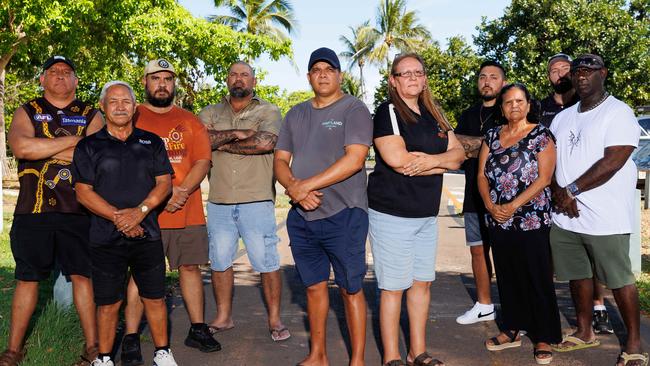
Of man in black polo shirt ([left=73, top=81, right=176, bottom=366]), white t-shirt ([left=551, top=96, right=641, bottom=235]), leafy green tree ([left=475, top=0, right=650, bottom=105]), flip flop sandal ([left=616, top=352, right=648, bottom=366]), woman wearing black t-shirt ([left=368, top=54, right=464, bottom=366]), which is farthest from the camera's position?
leafy green tree ([left=475, top=0, right=650, bottom=105])

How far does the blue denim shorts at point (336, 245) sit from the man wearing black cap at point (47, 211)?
4.86 ft

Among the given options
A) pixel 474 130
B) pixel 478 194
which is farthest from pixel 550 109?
pixel 478 194

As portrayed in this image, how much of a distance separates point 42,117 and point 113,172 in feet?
2.40

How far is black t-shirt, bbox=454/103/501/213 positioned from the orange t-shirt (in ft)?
7.02

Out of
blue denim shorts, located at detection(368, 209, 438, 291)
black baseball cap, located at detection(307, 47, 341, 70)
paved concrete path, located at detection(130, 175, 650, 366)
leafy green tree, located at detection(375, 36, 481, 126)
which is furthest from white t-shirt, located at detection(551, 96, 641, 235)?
leafy green tree, located at detection(375, 36, 481, 126)

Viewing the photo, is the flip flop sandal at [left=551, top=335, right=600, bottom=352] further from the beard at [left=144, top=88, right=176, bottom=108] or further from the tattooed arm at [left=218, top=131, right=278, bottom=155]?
the beard at [left=144, top=88, right=176, bottom=108]

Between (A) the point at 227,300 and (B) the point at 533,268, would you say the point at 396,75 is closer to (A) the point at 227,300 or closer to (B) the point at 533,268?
(B) the point at 533,268

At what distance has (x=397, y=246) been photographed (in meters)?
4.21

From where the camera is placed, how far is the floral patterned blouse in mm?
4516

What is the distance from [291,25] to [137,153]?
36.0 meters

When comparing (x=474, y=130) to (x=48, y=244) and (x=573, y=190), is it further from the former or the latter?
(x=48, y=244)

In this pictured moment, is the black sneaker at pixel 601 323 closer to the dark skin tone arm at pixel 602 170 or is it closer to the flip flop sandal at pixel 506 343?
the flip flop sandal at pixel 506 343

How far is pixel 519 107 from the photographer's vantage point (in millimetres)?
4559

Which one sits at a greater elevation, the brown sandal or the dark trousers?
the dark trousers
